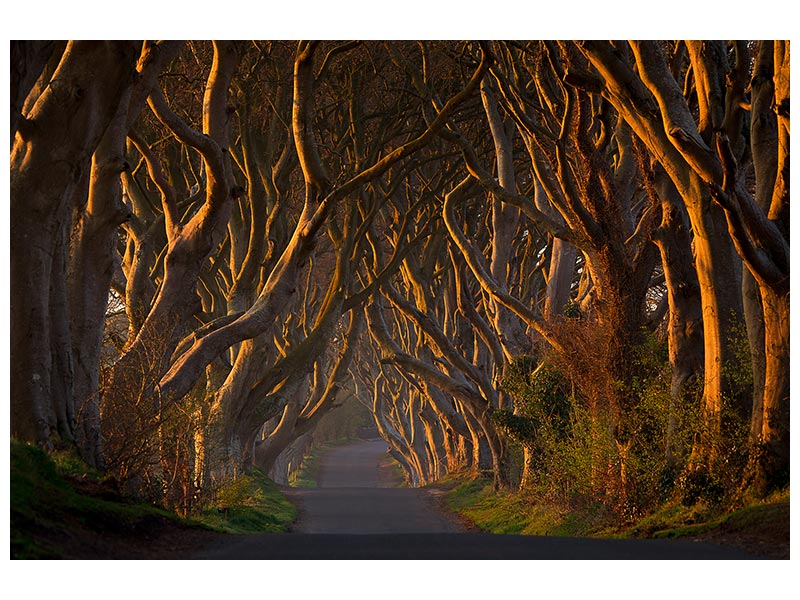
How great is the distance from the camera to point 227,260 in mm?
26172

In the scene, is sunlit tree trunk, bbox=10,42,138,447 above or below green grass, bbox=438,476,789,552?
above

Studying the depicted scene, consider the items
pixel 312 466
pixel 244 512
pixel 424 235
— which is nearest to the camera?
pixel 244 512

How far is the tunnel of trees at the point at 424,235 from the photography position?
36.0 feet

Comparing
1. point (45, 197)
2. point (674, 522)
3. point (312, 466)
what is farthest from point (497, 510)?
point (312, 466)

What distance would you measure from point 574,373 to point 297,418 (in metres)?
14.8

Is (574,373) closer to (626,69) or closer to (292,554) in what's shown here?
(626,69)

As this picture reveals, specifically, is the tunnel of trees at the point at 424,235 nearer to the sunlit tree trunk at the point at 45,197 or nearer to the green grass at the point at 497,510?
the sunlit tree trunk at the point at 45,197

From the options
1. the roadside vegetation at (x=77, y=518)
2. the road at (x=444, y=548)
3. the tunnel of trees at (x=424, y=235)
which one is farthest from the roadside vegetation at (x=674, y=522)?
the roadside vegetation at (x=77, y=518)

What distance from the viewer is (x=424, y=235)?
24.5m

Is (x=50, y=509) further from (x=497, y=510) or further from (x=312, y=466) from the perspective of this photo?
(x=312, y=466)

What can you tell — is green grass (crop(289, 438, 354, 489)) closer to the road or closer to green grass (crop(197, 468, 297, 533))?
green grass (crop(197, 468, 297, 533))

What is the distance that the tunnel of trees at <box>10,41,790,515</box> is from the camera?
10984 millimetres

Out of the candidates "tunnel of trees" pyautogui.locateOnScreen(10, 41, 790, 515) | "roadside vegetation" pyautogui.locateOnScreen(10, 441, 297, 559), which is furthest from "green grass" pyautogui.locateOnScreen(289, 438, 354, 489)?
"roadside vegetation" pyautogui.locateOnScreen(10, 441, 297, 559)
